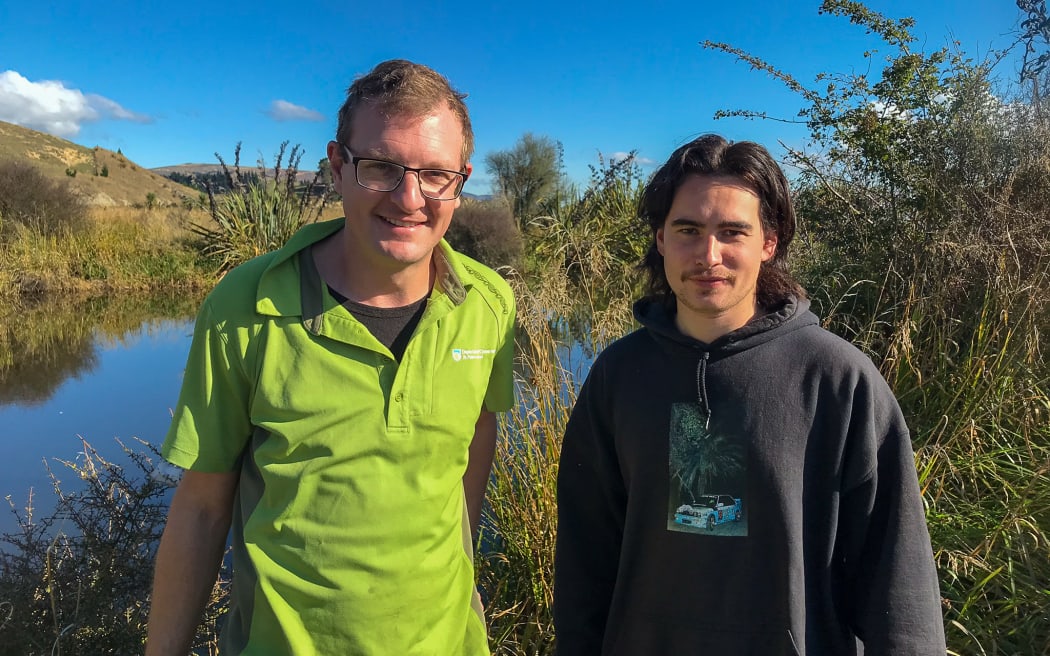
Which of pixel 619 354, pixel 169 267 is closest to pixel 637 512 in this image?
pixel 619 354

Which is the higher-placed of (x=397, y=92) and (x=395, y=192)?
(x=397, y=92)

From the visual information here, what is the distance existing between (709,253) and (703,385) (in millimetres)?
281

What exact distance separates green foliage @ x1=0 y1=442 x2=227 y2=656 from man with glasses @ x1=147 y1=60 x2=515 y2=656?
1.25 metres

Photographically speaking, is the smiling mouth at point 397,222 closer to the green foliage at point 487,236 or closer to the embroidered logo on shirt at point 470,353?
the embroidered logo on shirt at point 470,353

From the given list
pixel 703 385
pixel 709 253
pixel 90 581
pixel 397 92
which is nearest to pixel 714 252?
pixel 709 253

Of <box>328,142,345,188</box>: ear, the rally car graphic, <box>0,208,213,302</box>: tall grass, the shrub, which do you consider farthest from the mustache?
the shrub

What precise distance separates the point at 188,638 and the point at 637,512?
101 centimetres

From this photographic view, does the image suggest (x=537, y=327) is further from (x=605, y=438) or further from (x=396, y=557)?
(x=396, y=557)

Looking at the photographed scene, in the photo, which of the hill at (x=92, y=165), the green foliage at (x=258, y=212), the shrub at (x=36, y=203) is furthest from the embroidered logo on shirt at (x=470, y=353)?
the hill at (x=92, y=165)

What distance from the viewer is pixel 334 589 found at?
50.4 inches

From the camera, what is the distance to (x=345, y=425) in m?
1.30

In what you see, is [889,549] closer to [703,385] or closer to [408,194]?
[703,385]

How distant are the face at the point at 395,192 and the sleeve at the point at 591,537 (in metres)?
0.51

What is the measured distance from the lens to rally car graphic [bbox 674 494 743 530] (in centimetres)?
128
